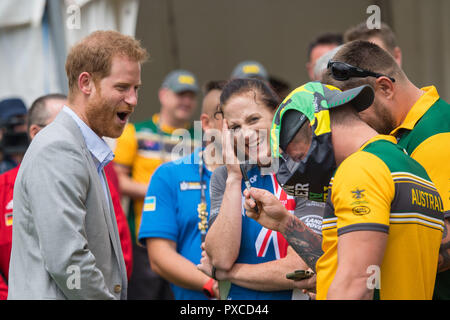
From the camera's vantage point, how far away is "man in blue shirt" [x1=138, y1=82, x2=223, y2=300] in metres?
3.25

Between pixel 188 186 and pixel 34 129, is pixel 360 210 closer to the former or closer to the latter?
pixel 188 186

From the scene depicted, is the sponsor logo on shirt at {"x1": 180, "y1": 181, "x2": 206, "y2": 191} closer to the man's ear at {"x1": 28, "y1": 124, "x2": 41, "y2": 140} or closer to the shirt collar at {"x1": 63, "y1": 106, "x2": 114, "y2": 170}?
the shirt collar at {"x1": 63, "y1": 106, "x2": 114, "y2": 170}

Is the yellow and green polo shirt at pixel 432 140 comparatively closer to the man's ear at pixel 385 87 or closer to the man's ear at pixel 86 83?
the man's ear at pixel 385 87

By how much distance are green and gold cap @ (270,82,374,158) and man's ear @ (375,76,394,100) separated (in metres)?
0.40

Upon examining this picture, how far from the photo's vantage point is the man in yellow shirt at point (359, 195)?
5.87 ft

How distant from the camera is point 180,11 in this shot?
22.4 feet

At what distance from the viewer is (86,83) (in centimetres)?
251

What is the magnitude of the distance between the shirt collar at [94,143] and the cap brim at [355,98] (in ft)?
3.35

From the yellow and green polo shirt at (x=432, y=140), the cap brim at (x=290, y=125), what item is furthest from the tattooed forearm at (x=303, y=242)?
the yellow and green polo shirt at (x=432, y=140)

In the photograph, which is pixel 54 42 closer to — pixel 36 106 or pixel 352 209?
pixel 36 106

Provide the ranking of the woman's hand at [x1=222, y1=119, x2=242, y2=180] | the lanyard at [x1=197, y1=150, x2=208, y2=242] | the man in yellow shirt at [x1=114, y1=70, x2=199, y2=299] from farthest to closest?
the man in yellow shirt at [x1=114, y1=70, x2=199, y2=299] → the lanyard at [x1=197, y1=150, x2=208, y2=242] → the woman's hand at [x1=222, y1=119, x2=242, y2=180]

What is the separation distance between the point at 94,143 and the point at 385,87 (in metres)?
1.26

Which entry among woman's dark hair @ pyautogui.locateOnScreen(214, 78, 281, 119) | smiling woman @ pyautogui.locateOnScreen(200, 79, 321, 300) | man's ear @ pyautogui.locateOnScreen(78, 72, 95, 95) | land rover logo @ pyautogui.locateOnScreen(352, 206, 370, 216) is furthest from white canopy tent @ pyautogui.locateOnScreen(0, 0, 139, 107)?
land rover logo @ pyautogui.locateOnScreen(352, 206, 370, 216)
